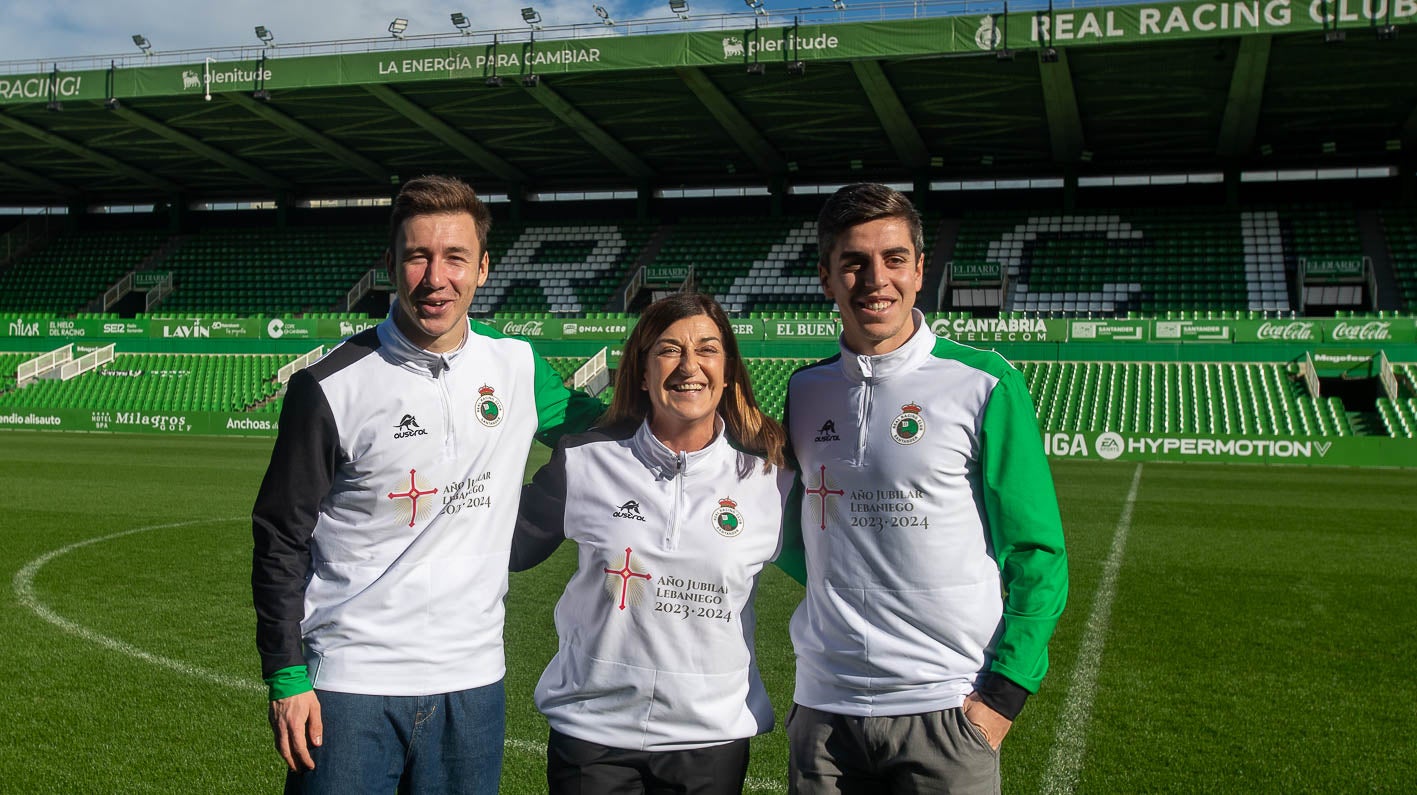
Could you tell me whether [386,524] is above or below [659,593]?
above

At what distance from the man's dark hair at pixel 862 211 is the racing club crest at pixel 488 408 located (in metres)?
0.93

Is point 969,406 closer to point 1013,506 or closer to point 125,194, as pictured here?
point 1013,506

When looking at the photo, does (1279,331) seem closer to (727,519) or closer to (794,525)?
(794,525)

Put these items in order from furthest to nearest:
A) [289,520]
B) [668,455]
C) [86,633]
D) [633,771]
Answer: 1. [86,633]
2. [668,455]
3. [633,771]
4. [289,520]

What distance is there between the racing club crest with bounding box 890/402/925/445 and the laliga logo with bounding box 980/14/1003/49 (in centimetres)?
2351

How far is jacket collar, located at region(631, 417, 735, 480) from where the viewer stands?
Answer: 273cm

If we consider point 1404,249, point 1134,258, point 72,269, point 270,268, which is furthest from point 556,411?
point 72,269

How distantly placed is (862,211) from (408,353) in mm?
1205

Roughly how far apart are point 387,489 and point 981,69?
86.5 feet

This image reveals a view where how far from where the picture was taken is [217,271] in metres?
39.4

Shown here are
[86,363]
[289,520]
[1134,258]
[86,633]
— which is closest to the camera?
[289,520]

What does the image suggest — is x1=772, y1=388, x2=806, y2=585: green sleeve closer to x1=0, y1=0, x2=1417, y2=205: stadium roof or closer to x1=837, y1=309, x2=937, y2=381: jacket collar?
x1=837, y1=309, x2=937, y2=381: jacket collar

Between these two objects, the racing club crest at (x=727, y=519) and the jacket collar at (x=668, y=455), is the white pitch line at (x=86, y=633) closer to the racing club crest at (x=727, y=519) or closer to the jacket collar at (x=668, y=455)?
the jacket collar at (x=668, y=455)

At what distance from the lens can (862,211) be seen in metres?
2.67
